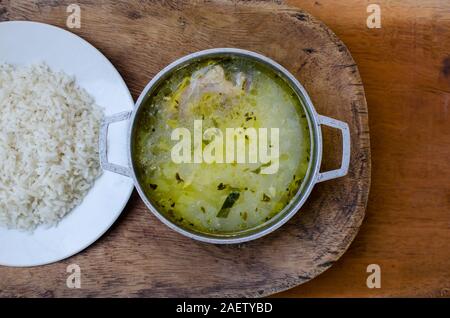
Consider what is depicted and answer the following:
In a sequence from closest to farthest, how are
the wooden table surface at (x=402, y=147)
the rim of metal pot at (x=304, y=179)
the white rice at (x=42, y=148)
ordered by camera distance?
the rim of metal pot at (x=304, y=179), the white rice at (x=42, y=148), the wooden table surface at (x=402, y=147)

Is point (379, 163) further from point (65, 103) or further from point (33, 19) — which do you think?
point (33, 19)

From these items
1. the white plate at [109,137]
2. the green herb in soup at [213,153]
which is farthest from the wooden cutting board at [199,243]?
the green herb in soup at [213,153]

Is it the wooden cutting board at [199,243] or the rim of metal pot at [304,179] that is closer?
the rim of metal pot at [304,179]

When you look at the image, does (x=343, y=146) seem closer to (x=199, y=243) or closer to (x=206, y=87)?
(x=206, y=87)

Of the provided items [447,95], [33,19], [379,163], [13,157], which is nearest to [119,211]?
[13,157]

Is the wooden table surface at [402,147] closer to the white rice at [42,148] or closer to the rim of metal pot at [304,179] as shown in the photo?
the rim of metal pot at [304,179]

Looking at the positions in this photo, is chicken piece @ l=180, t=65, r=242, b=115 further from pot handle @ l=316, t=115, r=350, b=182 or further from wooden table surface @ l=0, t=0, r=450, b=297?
wooden table surface @ l=0, t=0, r=450, b=297

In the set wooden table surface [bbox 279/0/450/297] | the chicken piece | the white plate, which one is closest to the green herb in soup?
the chicken piece

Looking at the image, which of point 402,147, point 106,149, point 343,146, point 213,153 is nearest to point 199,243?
point 213,153
